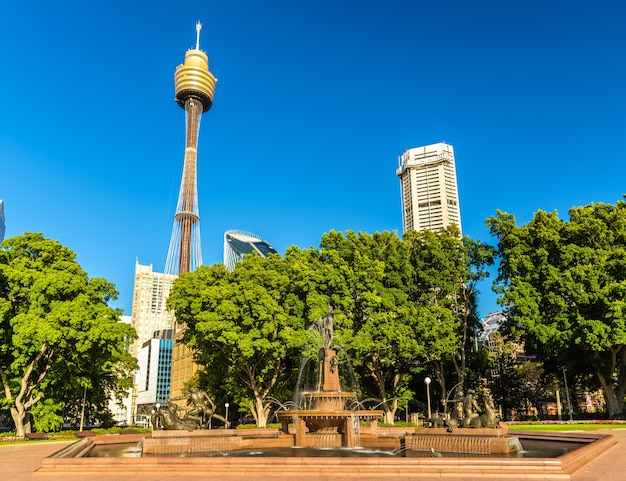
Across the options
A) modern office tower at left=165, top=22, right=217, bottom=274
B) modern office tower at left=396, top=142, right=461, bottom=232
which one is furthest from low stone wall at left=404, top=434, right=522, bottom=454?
modern office tower at left=396, top=142, right=461, bottom=232

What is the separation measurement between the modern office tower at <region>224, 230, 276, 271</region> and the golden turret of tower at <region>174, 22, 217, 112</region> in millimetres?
44019

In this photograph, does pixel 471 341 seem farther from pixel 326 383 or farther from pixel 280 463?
pixel 280 463

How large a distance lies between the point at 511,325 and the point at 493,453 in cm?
2276

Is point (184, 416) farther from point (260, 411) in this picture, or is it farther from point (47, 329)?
point (260, 411)

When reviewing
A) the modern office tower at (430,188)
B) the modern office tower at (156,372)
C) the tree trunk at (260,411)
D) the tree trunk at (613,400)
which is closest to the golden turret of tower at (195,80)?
the modern office tower at (156,372)

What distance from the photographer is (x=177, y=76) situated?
123 metres

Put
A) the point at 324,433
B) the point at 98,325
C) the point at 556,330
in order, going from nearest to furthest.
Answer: the point at 324,433, the point at 98,325, the point at 556,330

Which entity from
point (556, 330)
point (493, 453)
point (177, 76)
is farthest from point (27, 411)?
point (177, 76)

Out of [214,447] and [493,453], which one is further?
[214,447]

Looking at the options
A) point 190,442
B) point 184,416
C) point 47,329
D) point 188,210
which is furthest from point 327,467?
point 188,210

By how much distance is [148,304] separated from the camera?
186 meters

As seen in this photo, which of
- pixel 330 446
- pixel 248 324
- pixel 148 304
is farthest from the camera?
pixel 148 304

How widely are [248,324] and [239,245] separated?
121800 millimetres

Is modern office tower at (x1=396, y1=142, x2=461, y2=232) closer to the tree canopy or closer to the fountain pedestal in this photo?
the tree canopy
